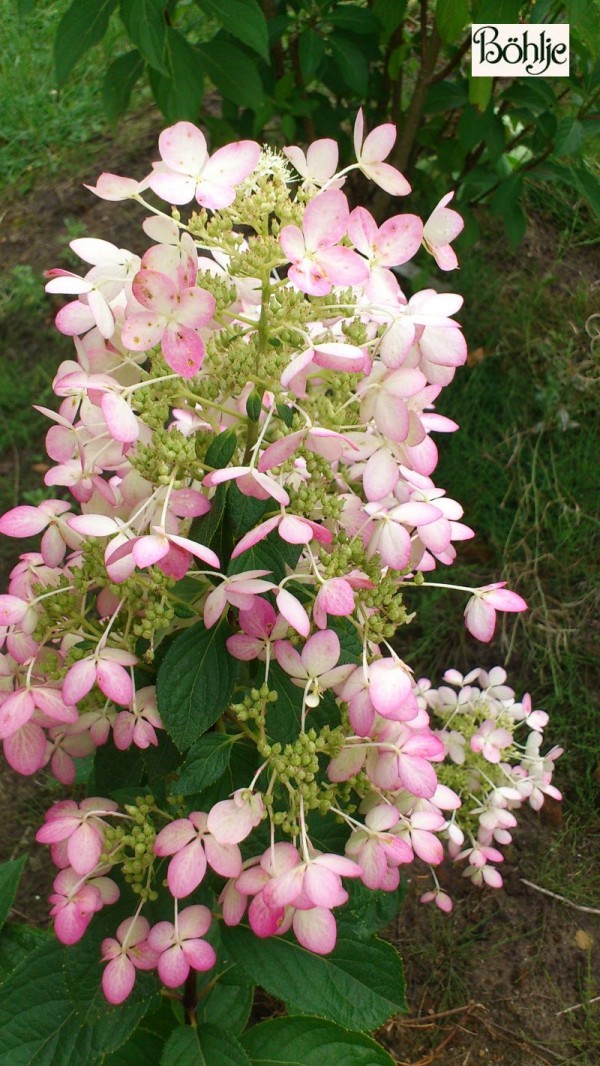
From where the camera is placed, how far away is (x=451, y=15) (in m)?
1.63

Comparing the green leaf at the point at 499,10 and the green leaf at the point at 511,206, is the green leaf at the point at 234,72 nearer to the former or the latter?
the green leaf at the point at 499,10

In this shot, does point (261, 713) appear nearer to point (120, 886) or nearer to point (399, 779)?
point (399, 779)

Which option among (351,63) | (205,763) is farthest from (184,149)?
(351,63)

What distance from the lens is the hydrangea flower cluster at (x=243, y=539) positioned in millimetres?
823

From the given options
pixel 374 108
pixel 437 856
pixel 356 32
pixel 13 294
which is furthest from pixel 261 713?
pixel 13 294

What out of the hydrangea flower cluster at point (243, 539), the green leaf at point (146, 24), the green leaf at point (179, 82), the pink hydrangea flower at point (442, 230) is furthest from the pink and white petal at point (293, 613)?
the green leaf at point (179, 82)

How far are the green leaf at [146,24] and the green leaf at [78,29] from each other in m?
0.16

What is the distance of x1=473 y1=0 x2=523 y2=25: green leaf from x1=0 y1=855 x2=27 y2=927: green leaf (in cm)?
154

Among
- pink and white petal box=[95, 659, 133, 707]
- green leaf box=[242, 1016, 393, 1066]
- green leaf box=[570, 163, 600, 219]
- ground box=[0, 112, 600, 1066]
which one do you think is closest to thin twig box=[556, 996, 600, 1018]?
ground box=[0, 112, 600, 1066]

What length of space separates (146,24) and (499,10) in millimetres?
598

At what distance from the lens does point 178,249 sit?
83 cm

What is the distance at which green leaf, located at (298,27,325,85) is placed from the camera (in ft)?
6.37

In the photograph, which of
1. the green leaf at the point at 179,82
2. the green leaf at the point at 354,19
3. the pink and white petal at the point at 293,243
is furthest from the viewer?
the green leaf at the point at 354,19

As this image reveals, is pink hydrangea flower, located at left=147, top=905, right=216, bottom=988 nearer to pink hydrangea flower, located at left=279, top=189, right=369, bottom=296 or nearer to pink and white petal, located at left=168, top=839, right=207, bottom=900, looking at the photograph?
pink and white petal, located at left=168, top=839, right=207, bottom=900
